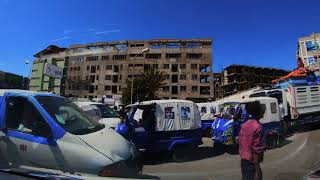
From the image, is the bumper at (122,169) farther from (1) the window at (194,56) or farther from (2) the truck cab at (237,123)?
(1) the window at (194,56)

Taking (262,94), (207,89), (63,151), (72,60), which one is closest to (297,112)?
(262,94)

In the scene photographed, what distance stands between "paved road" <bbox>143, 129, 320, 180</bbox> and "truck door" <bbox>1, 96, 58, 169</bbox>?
111 inches

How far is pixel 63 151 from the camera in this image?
497cm

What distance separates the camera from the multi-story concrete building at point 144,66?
239 feet

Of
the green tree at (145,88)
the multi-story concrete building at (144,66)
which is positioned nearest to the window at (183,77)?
the multi-story concrete building at (144,66)

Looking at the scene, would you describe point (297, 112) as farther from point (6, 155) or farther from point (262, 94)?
point (6, 155)

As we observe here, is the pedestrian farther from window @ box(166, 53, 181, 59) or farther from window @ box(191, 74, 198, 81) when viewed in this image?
window @ box(166, 53, 181, 59)

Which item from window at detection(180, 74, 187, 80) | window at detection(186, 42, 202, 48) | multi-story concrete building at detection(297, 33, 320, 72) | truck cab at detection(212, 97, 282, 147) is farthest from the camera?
window at detection(186, 42, 202, 48)

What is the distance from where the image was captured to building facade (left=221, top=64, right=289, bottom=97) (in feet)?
313

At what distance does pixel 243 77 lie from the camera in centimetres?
9550

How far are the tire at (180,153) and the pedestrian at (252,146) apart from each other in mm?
5910

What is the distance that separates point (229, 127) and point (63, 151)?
26.9 ft

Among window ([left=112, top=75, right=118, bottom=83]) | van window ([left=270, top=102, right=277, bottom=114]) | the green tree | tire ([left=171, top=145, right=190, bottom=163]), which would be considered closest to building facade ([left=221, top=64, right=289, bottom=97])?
window ([left=112, top=75, right=118, bottom=83])

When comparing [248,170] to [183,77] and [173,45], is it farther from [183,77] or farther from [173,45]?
[173,45]
